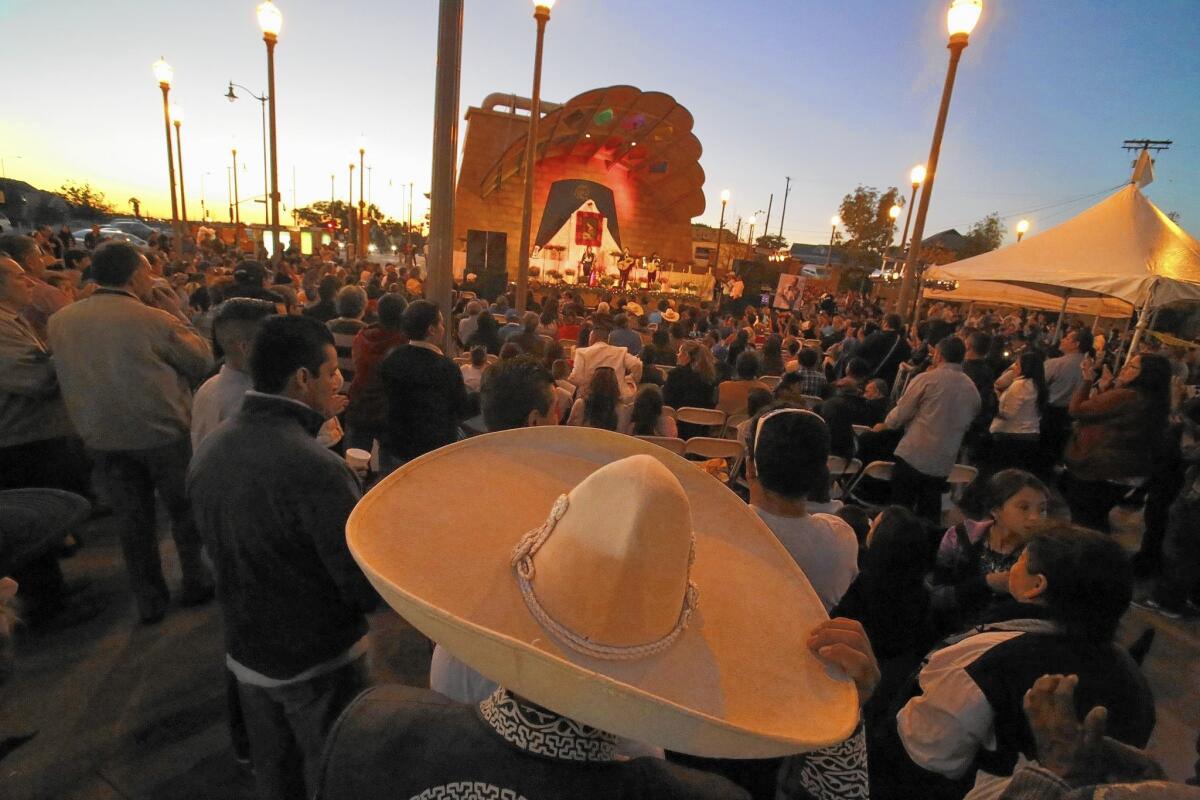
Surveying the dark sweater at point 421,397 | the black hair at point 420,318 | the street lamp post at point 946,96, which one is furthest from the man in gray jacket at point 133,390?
the street lamp post at point 946,96

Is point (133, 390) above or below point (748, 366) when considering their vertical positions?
below

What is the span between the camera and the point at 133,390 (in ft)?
9.98

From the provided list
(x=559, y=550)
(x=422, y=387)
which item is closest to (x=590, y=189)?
(x=422, y=387)

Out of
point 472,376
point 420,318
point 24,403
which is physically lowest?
point 24,403

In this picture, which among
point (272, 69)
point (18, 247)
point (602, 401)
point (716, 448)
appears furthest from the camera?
point (272, 69)

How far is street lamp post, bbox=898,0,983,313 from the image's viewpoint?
6.76 m

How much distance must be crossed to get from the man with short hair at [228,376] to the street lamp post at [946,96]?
26.3 ft

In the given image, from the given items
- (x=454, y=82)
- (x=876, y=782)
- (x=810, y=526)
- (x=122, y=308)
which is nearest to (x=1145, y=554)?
(x=876, y=782)

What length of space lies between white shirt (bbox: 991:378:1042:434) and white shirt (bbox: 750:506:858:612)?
17.1ft

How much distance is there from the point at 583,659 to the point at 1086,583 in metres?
1.64

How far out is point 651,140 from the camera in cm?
2967

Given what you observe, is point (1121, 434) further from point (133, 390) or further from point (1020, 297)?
point (1020, 297)

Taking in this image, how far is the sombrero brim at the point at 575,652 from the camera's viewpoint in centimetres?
75

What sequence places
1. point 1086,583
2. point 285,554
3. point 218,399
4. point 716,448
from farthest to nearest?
point 716,448 < point 218,399 < point 285,554 < point 1086,583
